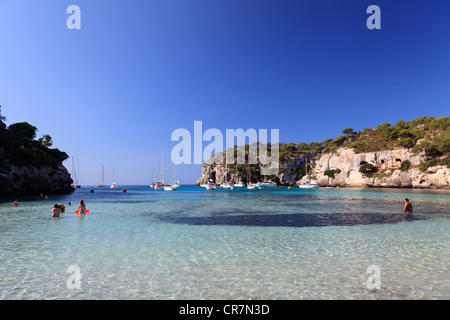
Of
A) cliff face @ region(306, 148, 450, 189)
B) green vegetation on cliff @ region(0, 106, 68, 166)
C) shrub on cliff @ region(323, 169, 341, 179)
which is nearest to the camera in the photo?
green vegetation on cliff @ region(0, 106, 68, 166)

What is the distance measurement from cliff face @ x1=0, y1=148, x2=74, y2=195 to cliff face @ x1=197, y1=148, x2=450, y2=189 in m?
87.5

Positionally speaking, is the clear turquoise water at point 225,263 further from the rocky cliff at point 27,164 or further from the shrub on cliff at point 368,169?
the shrub on cliff at point 368,169

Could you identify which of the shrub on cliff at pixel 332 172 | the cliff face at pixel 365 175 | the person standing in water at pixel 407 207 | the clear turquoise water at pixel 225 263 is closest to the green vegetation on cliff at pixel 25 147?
the clear turquoise water at pixel 225 263

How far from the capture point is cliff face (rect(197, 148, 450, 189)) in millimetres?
64750

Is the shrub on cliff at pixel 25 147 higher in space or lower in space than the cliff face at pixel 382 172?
higher

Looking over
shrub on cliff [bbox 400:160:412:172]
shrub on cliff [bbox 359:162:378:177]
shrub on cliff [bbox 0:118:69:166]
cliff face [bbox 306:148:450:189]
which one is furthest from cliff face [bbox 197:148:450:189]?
shrub on cliff [bbox 0:118:69:166]

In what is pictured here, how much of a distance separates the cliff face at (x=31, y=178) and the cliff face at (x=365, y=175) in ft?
287

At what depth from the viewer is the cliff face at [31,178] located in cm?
4856

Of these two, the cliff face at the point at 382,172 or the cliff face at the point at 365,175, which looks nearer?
the cliff face at the point at 382,172

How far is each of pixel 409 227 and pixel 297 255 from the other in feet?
33.5

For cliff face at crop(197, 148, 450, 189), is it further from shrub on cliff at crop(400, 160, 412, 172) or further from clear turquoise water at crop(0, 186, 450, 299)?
clear turquoise water at crop(0, 186, 450, 299)

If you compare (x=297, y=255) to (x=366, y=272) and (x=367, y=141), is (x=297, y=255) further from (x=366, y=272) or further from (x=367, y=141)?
(x=367, y=141)

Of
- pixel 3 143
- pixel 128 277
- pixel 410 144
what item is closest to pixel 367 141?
pixel 410 144

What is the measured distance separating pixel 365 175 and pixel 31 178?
10393 cm
